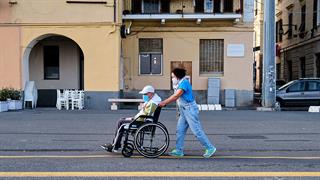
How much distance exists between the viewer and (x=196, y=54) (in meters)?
24.3

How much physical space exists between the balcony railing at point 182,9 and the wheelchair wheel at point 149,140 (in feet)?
50.9

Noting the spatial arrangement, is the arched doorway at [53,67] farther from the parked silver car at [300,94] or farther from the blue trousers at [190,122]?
the blue trousers at [190,122]

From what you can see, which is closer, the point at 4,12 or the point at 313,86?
the point at 4,12

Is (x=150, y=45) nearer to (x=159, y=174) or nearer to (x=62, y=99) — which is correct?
(x=62, y=99)

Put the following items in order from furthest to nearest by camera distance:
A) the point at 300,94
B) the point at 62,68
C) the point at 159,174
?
1. the point at 62,68
2. the point at 300,94
3. the point at 159,174

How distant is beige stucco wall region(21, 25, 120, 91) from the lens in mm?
22156

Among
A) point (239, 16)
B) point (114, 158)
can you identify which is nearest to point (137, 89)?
point (239, 16)

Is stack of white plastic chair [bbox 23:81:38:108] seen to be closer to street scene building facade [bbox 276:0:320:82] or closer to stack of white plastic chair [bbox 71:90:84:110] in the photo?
stack of white plastic chair [bbox 71:90:84:110]

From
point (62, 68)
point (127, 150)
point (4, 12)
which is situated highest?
point (4, 12)

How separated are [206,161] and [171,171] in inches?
43.1

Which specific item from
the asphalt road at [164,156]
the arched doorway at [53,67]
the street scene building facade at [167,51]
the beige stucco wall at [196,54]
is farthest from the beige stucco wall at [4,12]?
the asphalt road at [164,156]

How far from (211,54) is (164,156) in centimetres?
1606

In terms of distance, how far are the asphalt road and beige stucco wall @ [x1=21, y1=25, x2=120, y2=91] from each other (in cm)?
765

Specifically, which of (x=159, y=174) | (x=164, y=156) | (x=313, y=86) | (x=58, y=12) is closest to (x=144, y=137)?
(x=164, y=156)
